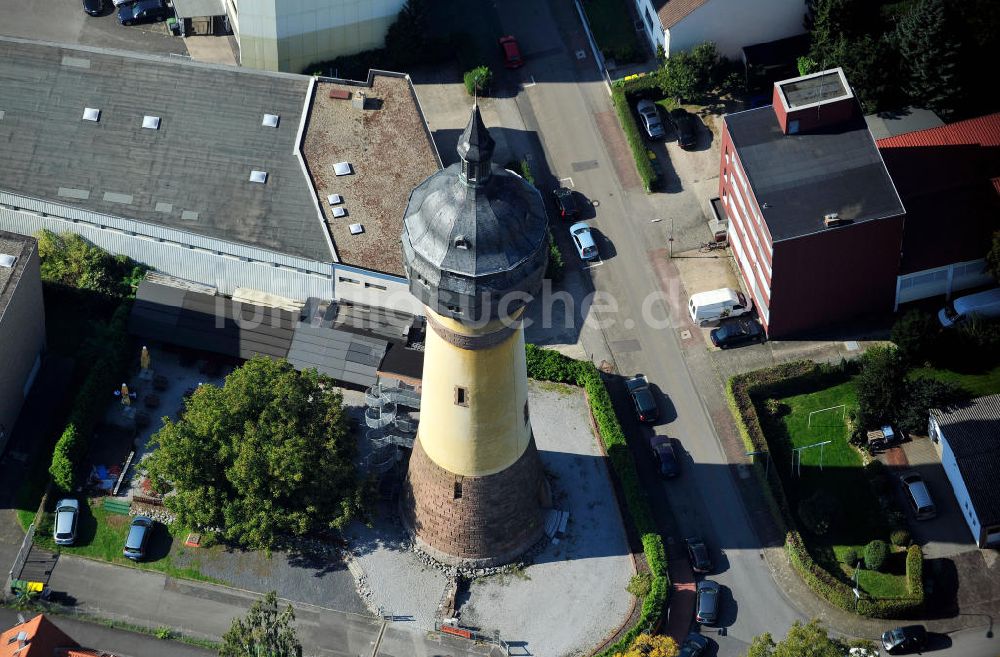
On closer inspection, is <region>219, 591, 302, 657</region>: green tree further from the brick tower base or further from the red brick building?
the red brick building

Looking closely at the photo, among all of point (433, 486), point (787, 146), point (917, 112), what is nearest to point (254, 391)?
point (433, 486)

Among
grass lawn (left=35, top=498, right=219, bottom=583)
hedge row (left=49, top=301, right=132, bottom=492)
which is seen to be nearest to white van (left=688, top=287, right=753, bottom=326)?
grass lawn (left=35, top=498, right=219, bottom=583)

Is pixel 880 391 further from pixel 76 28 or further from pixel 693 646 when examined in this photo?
pixel 76 28

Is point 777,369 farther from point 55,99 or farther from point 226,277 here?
point 55,99

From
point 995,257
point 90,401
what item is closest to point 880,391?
point 995,257

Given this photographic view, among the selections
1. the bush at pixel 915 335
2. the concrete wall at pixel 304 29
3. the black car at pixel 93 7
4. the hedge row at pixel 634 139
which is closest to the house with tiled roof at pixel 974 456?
the bush at pixel 915 335

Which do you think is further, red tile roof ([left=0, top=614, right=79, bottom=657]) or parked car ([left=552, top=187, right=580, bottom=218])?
parked car ([left=552, top=187, right=580, bottom=218])
